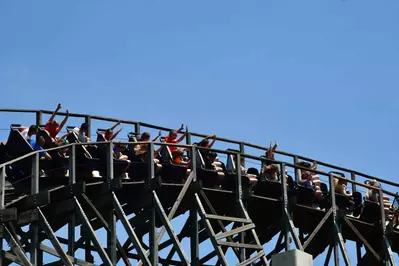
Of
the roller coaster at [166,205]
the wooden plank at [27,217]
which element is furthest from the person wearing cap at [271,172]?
the wooden plank at [27,217]

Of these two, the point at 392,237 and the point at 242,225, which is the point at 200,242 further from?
the point at 392,237

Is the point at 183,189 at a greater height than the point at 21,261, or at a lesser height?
greater

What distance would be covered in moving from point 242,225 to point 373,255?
15.7 feet

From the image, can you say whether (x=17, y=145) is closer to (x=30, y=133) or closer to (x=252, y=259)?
(x=30, y=133)

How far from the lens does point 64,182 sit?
26234 mm

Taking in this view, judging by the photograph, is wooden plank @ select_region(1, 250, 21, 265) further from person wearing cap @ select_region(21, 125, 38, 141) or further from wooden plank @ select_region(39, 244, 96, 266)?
person wearing cap @ select_region(21, 125, 38, 141)

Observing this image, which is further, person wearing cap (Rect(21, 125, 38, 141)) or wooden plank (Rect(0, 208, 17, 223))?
person wearing cap (Rect(21, 125, 38, 141))

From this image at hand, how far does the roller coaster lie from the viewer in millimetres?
25359

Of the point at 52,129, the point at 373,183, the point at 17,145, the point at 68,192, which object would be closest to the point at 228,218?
the point at 68,192

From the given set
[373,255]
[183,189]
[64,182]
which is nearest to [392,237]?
[373,255]

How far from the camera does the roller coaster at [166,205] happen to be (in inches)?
998

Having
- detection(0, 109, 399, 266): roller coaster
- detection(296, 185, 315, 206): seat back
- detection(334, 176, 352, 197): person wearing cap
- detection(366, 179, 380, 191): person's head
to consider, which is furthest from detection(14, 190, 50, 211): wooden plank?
detection(366, 179, 380, 191): person's head

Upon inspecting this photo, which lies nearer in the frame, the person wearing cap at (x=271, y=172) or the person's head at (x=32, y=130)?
the person's head at (x=32, y=130)

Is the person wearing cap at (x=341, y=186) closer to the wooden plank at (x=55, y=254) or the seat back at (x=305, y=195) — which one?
the seat back at (x=305, y=195)
